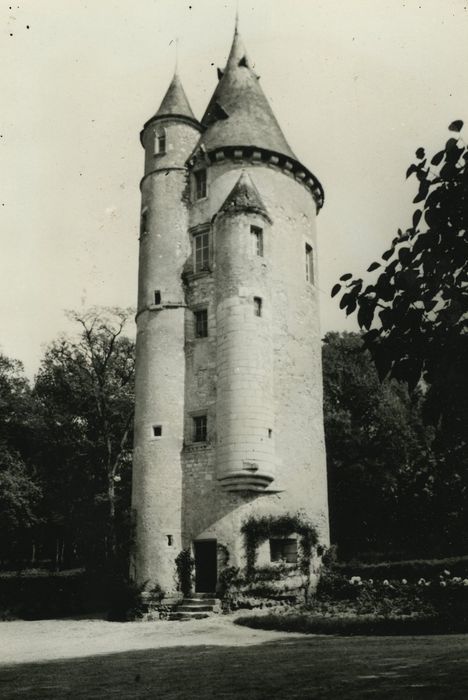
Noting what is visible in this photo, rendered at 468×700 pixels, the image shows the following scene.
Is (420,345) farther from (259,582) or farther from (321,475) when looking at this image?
(321,475)

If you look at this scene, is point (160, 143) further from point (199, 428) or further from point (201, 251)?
point (199, 428)

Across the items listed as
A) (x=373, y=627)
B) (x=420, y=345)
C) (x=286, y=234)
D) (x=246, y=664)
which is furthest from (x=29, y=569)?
(x=420, y=345)

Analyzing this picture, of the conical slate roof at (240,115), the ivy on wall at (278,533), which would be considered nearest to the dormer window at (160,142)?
the conical slate roof at (240,115)

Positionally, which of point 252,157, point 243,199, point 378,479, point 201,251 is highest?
point 252,157

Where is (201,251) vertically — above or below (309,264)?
below

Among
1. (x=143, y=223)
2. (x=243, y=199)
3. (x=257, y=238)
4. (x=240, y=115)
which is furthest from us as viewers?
(x=240, y=115)

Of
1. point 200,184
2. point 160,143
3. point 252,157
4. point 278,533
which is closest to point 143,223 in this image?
point 200,184
